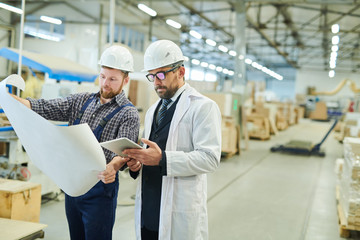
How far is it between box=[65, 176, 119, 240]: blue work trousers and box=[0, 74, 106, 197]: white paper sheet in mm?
221

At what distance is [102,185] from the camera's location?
2031 mm

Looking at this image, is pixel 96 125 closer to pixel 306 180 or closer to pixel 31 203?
pixel 31 203

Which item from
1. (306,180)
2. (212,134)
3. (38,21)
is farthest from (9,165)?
(38,21)

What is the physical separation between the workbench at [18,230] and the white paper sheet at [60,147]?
2.53ft

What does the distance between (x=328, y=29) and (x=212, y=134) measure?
14.6 metres

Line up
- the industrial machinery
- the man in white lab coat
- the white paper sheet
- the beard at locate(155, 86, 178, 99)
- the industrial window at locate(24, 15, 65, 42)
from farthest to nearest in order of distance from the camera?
1. the industrial window at locate(24, 15, 65, 42)
2. the industrial machinery
3. the beard at locate(155, 86, 178, 99)
4. the man in white lab coat
5. the white paper sheet

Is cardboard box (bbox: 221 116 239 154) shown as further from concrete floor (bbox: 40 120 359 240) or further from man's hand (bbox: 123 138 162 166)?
man's hand (bbox: 123 138 162 166)

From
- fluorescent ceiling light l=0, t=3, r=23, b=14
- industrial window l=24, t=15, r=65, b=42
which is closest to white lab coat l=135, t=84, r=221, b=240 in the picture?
fluorescent ceiling light l=0, t=3, r=23, b=14

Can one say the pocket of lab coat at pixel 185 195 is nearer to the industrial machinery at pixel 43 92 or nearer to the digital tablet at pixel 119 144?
the digital tablet at pixel 119 144

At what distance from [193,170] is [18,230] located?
58.9 inches

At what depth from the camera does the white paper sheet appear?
158cm

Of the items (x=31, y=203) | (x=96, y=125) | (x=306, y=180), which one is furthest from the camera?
(x=306, y=180)

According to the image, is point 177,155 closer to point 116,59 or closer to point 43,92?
point 116,59

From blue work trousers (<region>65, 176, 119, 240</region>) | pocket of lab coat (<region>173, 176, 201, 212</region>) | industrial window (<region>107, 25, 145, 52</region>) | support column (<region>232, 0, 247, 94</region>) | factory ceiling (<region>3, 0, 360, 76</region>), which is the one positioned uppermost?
factory ceiling (<region>3, 0, 360, 76</region>)
